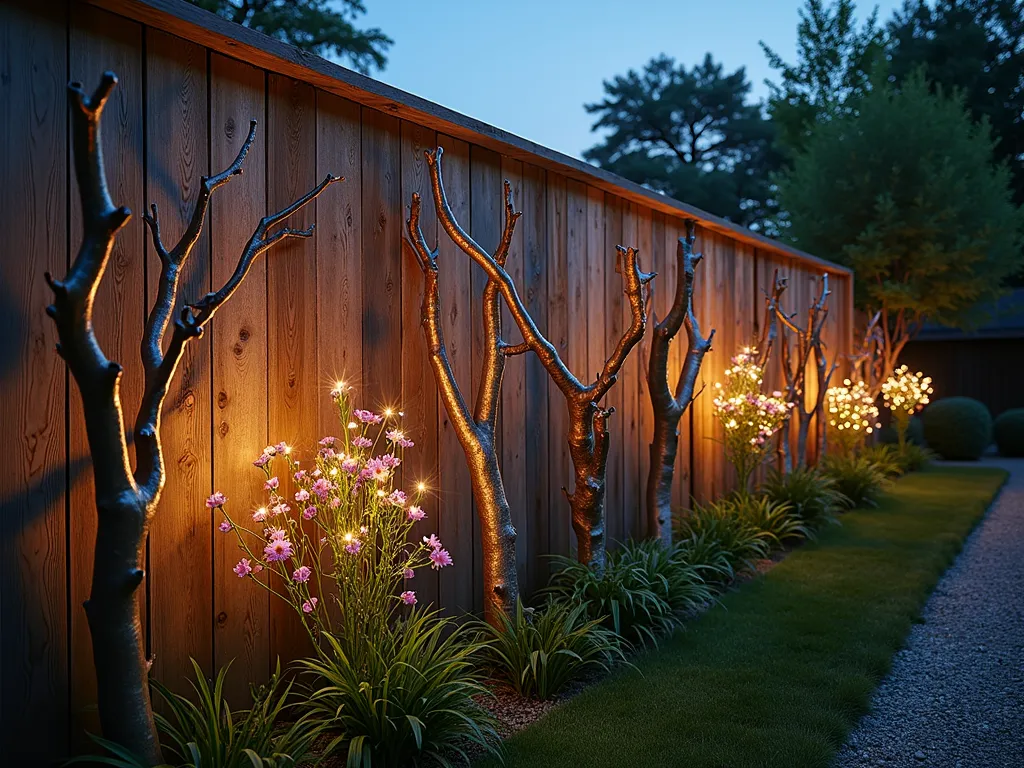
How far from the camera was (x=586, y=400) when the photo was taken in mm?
4000

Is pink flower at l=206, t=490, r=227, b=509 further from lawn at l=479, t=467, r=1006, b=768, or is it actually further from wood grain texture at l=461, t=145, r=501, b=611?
wood grain texture at l=461, t=145, r=501, b=611

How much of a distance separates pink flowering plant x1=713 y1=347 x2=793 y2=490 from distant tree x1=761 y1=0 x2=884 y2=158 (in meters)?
14.1

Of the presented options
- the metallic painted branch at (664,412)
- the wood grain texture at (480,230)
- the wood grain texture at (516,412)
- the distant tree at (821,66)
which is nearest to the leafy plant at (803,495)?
the metallic painted branch at (664,412)

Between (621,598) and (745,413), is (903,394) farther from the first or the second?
(621,598)

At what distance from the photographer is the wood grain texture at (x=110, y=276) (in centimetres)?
240

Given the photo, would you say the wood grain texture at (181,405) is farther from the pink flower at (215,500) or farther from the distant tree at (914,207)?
the distant tree at (914,207)

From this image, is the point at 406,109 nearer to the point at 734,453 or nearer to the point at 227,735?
the point at 227,735

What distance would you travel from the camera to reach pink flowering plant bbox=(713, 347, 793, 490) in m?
6.05

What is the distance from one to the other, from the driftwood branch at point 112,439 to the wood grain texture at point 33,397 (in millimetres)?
263

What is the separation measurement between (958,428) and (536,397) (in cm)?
1111

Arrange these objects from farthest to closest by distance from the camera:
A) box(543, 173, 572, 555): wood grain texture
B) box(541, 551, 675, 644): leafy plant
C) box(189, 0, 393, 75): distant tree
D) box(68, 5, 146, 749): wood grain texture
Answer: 1. box(189, 0, 393, 75): distant tree
2. box(543, 173, 572, 555): wood grain texture
3. box(541, 551, 675, 644): leafy plant
4. box(68, 5, 146, 749): wood grain texture

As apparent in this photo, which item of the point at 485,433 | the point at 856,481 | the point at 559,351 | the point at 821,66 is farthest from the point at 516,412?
the point at 821,66

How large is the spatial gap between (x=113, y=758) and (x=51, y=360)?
1.09m

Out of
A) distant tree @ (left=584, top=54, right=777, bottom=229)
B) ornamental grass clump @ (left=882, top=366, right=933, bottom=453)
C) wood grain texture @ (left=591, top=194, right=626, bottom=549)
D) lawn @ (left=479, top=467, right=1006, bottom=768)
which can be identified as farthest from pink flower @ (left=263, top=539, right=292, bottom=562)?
distant tree @ (left=584, top=54, right=777, bottom=229)
